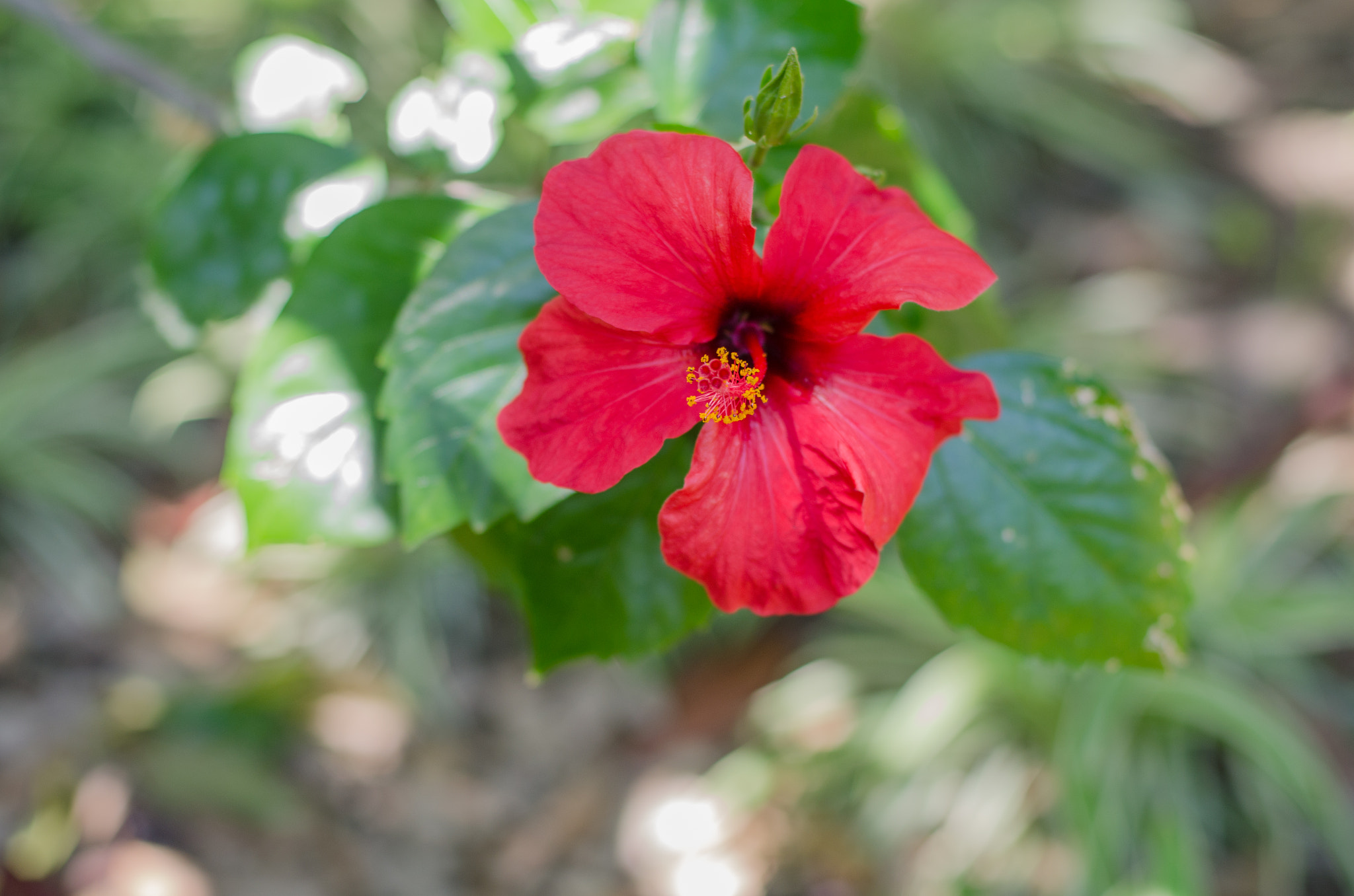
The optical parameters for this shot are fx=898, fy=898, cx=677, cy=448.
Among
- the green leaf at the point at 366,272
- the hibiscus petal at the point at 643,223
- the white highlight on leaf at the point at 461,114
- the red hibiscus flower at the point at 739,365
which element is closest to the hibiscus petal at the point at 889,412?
the red hibiscus flower at the point at 739,365

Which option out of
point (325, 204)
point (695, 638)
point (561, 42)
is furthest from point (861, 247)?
point (695, 638)

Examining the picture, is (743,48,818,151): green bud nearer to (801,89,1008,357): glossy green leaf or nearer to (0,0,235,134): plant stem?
(801,89,1008,357): glossy green leaf

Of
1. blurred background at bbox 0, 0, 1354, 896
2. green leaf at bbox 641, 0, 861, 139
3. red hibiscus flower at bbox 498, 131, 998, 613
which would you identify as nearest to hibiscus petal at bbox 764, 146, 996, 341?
red hibiscus flower at bbox 498, 131, 998, 613

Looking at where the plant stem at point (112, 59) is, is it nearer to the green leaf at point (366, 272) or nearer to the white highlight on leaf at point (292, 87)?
the white highlight on leaf at point (292, 87)

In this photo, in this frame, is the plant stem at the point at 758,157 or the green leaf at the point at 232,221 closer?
the plant stem at the point at 758,157

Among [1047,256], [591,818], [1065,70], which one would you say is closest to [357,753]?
[591,818]

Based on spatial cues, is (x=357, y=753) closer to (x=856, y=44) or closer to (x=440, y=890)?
(x=440, y=890)

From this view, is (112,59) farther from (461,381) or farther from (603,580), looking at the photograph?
(603,580)
